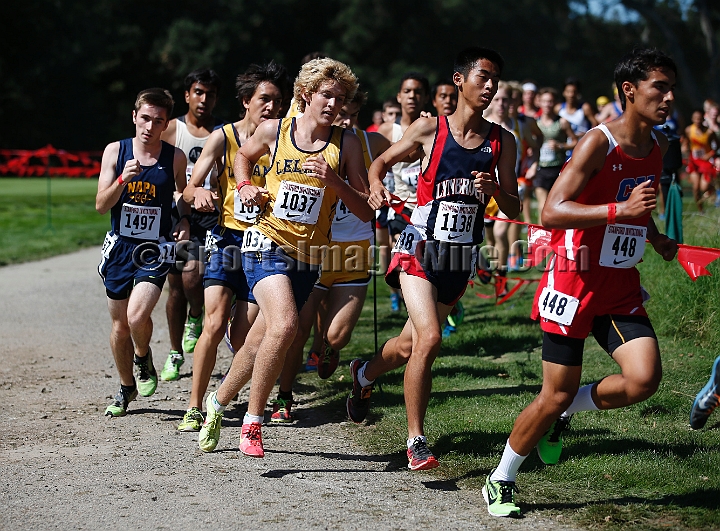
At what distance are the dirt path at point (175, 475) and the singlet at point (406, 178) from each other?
3047 millimetres

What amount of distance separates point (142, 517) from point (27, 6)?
42.2 metres

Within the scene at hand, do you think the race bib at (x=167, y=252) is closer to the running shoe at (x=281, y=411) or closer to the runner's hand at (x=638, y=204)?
the running shoe at (x=281, y=411)

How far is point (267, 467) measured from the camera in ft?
17.3

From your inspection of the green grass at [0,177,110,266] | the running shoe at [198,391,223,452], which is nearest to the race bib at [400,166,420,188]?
the running shoe at [198,391,223,452]

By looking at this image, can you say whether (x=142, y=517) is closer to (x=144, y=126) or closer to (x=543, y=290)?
(x=543, y=290)

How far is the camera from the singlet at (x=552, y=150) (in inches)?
529

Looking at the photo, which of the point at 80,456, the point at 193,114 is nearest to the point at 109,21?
the point at 193,114

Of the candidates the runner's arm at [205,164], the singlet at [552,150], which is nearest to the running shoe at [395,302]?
the singlet at [552,150]

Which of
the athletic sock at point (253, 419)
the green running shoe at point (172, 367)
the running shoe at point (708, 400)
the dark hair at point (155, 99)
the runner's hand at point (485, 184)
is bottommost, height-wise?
the green running shoe at point (172, 367)

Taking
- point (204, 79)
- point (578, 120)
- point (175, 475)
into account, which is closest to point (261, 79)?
point (204, 79)

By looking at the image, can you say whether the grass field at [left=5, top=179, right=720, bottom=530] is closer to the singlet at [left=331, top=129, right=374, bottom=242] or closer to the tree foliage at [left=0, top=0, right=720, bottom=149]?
the singlet at [left=331, top=129, right=374, bottom=242]

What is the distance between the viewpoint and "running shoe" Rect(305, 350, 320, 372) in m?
7.74

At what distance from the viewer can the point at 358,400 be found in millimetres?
6211

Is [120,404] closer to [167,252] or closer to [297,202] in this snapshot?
[167,252]
